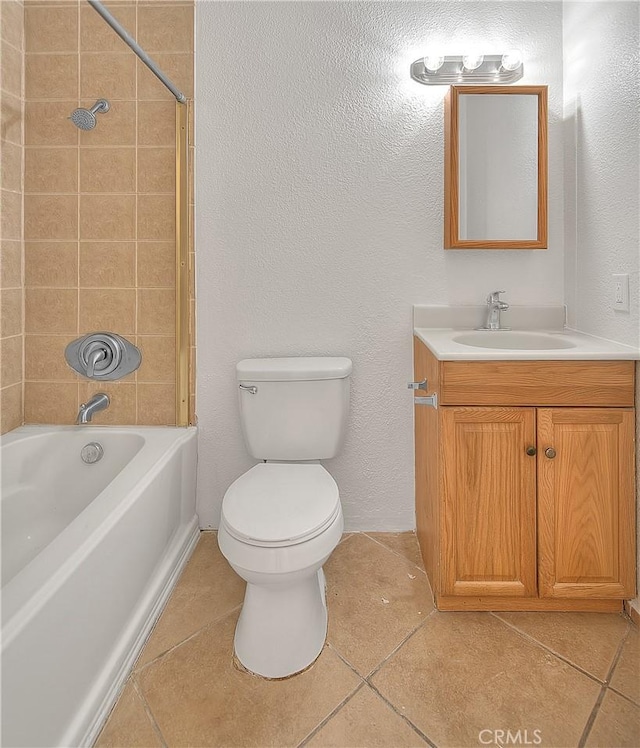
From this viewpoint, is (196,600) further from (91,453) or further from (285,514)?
(91,453)

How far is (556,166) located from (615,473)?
48.1 inches

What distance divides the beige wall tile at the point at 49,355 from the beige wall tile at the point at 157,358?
0.88 feet

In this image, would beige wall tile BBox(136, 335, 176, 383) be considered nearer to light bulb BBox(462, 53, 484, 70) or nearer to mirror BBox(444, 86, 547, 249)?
mirror BBox(444, 86, 547, 249)

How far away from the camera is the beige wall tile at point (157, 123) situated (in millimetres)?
1935

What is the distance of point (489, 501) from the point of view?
5.03 feet

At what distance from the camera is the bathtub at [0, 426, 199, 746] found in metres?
0.96

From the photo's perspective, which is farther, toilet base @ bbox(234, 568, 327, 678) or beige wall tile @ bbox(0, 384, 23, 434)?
beige wall tile @ bbox(0, 384, 23, 434)

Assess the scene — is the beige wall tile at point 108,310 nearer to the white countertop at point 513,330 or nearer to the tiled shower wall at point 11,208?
the tiled shower wall at point 11,208

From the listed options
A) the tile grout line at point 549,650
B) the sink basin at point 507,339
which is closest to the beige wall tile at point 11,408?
the sink basin at point 507,339

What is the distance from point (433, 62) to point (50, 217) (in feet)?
5.21

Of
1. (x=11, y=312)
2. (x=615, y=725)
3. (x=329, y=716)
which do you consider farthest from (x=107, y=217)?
(x=615, y=725)

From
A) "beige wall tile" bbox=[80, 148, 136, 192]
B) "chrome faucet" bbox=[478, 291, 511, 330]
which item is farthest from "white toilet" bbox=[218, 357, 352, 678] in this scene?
"beige wall tile" bbox=[80, 148, 136, 192]

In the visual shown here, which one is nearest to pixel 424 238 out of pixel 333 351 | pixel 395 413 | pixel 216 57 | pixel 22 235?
pixel 333 351

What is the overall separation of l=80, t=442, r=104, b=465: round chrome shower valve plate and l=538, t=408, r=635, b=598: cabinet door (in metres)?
1.53
